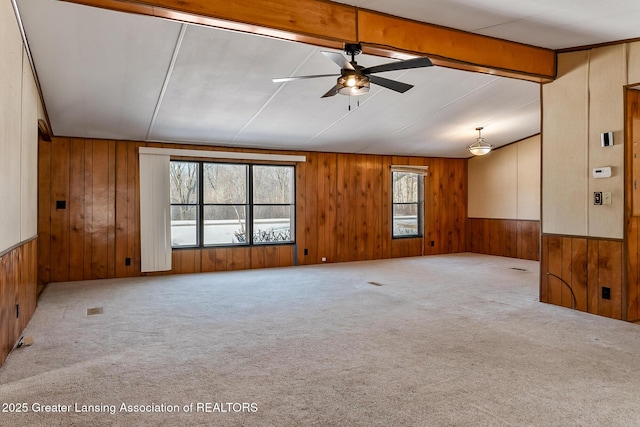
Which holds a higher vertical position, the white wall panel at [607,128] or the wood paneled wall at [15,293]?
the white wall panel at [607,128]

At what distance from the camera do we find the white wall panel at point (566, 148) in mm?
4441

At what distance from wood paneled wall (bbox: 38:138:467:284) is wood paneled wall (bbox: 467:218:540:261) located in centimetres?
29

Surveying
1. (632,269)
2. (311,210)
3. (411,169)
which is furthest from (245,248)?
(632,269)

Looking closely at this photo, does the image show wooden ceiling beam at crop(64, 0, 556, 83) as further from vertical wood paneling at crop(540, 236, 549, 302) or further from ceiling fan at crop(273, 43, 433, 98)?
vertical wood paneling at crop(540, 236, 549, 302)

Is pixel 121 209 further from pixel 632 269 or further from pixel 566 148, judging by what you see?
pixel 632 269

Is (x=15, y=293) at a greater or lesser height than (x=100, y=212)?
lesser

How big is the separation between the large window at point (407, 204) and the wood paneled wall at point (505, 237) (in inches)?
59.1

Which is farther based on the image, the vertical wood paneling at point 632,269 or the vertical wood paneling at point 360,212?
the vertical wood paneling at point 360,212

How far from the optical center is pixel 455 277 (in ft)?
21.2

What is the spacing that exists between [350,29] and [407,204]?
6.18m

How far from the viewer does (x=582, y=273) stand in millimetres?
4469

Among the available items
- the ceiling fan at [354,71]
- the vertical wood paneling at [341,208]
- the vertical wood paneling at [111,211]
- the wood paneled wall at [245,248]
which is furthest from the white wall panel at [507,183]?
the vertical wood paneling at [111,211]

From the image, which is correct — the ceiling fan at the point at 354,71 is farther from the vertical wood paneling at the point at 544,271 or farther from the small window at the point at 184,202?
the small window at the point at 184,202

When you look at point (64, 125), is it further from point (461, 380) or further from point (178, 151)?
point (461, 380)
